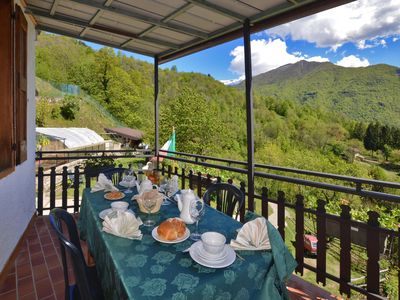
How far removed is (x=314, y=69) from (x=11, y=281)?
44647 millimetres

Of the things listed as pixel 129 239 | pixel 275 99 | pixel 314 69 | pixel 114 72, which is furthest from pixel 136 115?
pixel 129 239

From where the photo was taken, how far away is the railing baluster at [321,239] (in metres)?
1.99

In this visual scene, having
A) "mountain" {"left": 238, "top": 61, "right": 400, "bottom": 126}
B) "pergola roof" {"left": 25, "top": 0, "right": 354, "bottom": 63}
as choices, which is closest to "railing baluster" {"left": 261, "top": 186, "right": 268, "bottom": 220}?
"pergola roof" {"left": 25, "top": 0, "right": 354, "bottom": 63}

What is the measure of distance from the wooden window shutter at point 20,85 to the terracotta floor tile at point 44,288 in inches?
44.9

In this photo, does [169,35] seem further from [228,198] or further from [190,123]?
[190,123]

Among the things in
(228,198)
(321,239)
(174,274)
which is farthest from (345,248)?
(174,274)

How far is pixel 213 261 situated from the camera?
3.37ft

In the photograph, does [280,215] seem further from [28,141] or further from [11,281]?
[28,141]

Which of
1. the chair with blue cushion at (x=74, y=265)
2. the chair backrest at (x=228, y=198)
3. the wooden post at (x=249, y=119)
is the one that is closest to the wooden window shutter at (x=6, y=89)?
the chair with blue cushion at (x=74, y=265)

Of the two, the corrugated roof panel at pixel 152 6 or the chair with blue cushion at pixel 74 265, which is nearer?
the chair with blue cushion at pixel 74 265

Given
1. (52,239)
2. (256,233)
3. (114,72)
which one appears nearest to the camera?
(256,233)

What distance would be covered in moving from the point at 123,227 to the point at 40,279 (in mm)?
1363

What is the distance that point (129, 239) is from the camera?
→ 4.08 ft

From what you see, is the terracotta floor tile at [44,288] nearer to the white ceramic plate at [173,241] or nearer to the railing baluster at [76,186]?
the white ceramic plate at [173,241]
